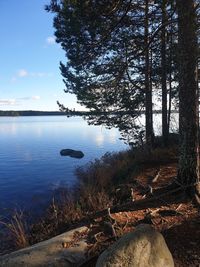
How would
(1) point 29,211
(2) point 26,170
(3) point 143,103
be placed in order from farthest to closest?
(2) point 26,170, (3) point 143,103, (1) point 29,211

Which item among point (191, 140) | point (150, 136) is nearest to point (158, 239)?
point (191, 140)

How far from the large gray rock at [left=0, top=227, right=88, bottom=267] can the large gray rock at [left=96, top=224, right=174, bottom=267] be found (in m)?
0.98

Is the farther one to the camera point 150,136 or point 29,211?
point 150,136

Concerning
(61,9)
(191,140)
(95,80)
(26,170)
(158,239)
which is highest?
(61,9)

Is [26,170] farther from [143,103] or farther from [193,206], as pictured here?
[193,206]

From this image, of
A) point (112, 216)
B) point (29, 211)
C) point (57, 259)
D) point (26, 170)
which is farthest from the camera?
point (26, 170)

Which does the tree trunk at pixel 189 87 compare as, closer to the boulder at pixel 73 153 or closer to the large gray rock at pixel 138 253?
the large gray rock at pixel 138 253

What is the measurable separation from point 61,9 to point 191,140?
606cm

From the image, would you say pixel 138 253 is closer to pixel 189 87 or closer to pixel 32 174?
pixel 189 87

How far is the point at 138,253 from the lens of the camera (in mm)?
5316

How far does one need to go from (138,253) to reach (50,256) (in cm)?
183

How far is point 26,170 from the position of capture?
80.0ft

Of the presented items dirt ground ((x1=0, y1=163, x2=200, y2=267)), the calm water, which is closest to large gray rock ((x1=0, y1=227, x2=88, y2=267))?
dirt ground ((x1=0, y1=163, x2=200, y2=267))

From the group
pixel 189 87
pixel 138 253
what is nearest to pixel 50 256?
pixel 138 253
